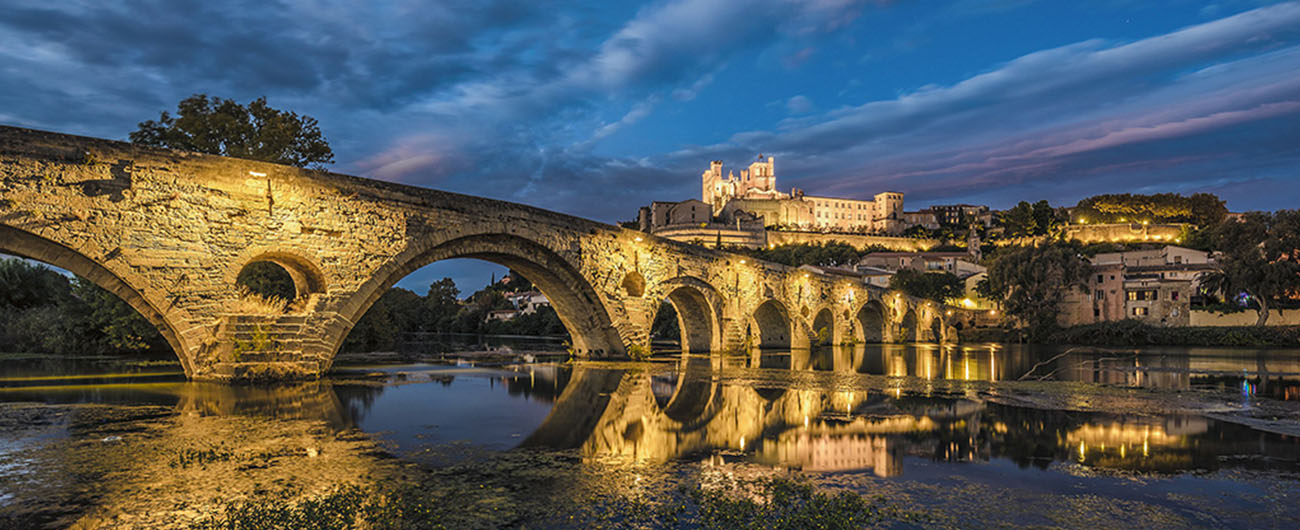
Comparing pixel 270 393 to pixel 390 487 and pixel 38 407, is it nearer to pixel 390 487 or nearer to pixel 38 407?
pixel 38 407

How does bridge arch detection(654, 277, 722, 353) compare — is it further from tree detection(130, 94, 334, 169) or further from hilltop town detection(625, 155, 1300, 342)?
hilltop town detection(625, 155, 1300, 342)

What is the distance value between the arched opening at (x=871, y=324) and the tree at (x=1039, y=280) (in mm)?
15132

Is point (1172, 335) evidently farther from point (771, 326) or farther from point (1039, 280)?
point (771, 326)

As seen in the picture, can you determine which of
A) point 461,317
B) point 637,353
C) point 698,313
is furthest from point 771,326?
point 461,317

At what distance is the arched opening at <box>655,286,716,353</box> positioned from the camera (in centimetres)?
3042

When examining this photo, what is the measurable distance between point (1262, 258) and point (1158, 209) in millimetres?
76604

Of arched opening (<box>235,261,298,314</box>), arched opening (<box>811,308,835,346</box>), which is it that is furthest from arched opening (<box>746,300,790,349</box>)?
arched opening (<box>235,261,298,314</box>)

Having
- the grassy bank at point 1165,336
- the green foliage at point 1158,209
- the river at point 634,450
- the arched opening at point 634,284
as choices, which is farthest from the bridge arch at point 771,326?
the green foliage at point 1158,209

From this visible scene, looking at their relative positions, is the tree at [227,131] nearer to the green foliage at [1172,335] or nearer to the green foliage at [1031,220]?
the green foliage at [1172,335]

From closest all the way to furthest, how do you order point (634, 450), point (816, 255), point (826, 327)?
point (634, 450) < point (826, 327) < point (816, 255)

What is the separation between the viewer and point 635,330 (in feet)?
81.8

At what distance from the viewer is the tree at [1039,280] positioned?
190ft

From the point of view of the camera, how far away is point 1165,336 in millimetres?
52781

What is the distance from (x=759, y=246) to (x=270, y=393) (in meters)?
115
